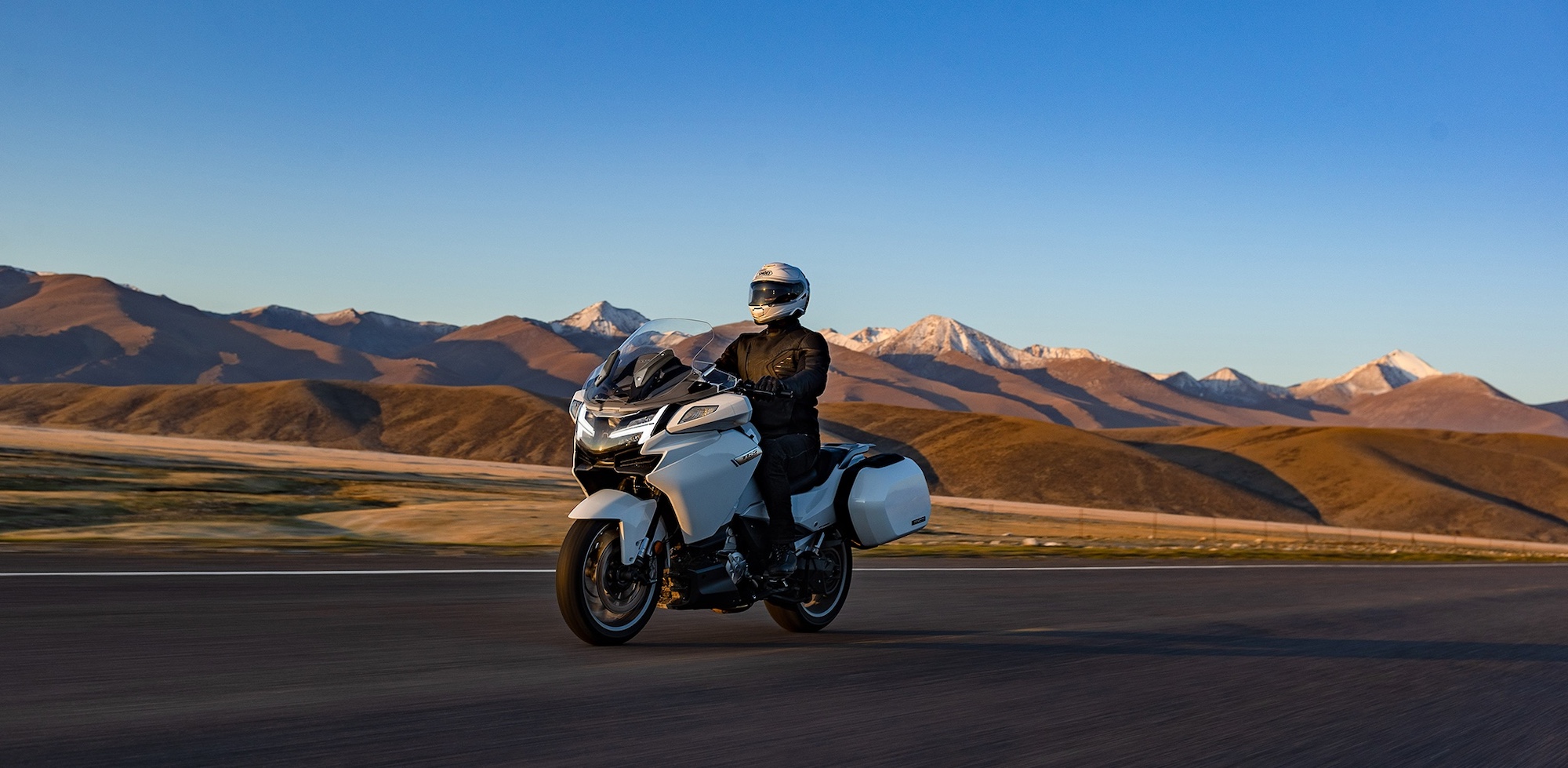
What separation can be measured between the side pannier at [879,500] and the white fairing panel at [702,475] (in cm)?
138

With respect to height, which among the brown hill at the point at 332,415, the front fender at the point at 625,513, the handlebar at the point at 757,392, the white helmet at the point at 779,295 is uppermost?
the brown hill at the point at 332,415

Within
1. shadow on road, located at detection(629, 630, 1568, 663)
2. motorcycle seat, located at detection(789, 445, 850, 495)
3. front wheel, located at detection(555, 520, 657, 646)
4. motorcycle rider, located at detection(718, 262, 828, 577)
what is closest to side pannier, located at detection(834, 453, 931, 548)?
motorcycle seat, located at detection(789, 445, 850, 495)

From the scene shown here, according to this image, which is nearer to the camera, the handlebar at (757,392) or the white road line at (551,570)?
the handlebar at (757,392)

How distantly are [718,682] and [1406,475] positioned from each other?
17012cm

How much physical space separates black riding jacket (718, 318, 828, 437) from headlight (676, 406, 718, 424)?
20.6 inches

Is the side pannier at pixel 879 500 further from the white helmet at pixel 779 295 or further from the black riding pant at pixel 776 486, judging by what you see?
the white helmet at pixel 779 295

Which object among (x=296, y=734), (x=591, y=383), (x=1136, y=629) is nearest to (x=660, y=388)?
(x=591, y=383)

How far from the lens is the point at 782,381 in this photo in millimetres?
8695

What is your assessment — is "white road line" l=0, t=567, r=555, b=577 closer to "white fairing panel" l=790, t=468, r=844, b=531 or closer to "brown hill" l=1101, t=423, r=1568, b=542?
"white fairing panel" l=790, t=468, r=844, b=531

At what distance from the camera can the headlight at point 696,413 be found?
26.7 ft

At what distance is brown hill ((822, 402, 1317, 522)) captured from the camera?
138125 mm

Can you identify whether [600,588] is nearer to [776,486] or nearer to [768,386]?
[776,486]

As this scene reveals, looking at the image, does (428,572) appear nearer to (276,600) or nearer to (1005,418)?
(276,600)

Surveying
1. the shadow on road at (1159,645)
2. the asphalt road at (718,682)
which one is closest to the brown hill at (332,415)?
the asphalt road at (718,682)
